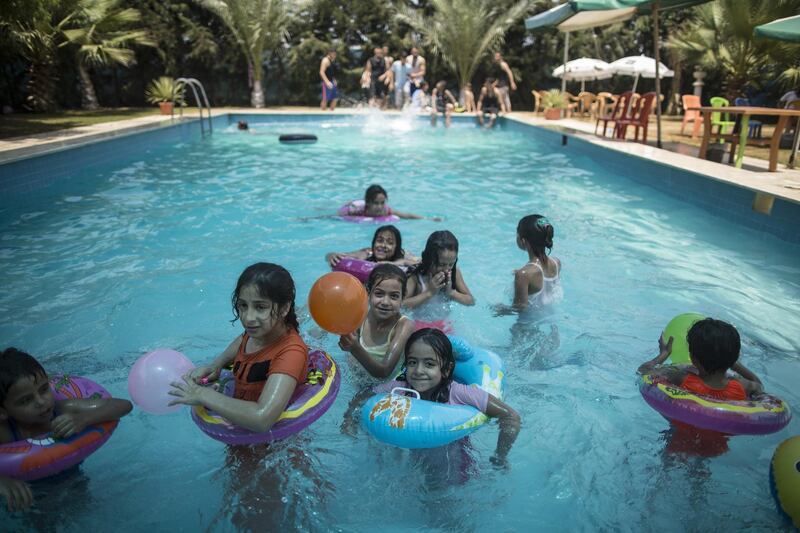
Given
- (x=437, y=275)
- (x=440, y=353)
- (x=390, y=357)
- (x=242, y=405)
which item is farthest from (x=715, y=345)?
(x=242, y=405)

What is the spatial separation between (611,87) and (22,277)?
23880 mm

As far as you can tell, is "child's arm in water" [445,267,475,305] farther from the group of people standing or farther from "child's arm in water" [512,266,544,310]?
the group of people standing

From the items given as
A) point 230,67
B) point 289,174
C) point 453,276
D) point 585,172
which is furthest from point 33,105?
point 453,276

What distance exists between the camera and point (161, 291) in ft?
18.2

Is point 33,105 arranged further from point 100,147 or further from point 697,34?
point 697,34

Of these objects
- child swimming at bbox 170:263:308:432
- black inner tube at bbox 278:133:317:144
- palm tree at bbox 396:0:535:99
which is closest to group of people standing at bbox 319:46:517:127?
palm tree at bbox 396:0:535:99

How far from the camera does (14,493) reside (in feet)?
7.10

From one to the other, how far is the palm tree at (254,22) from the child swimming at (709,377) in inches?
837

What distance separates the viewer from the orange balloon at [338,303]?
102 inches

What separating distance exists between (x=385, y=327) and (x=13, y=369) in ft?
5.93

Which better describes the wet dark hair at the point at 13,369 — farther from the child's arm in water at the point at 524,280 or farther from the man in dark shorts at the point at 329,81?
the man in dark shorts at the point at 329,81

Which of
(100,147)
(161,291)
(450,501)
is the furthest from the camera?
(100,147)

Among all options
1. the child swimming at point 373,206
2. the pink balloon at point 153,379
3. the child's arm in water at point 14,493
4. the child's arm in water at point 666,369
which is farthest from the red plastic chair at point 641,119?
the child's arm in water at point 14,493

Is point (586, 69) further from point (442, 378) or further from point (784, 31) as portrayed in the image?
point (442, 378)
